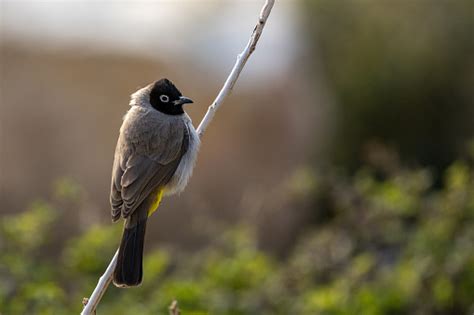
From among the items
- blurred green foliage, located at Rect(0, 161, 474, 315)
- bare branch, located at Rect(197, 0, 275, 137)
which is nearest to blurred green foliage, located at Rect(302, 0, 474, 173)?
blurred green foliage, located at Rect(0, 161, 474, 315)

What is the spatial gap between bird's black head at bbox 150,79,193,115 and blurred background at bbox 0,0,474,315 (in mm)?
1439

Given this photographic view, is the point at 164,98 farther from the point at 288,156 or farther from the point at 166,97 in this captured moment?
the point at 288,156

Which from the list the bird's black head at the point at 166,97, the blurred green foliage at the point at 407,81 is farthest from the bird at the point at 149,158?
the blurred green foliage at the point at 407,81

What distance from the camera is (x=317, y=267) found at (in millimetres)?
6473

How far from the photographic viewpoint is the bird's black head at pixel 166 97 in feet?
15.1

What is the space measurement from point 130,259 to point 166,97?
42.5 inches

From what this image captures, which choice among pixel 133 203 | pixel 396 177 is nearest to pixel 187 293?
pixel 133 203

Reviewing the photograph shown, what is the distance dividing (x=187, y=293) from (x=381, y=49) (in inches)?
274

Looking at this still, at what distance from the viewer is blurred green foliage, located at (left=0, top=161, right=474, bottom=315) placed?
18.2 ft

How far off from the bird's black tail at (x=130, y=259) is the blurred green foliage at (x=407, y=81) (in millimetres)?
7418

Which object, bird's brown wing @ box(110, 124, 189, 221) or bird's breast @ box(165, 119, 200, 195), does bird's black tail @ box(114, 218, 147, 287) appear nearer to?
bird's brown wing @ box(110, 124, 189, 221)

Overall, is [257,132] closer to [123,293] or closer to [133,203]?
[123,293]

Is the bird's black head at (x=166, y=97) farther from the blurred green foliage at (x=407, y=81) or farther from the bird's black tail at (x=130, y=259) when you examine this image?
the blurred green foliage at (x=407, y=81)

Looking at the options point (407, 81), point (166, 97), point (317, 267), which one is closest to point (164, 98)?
point (166, 97)
